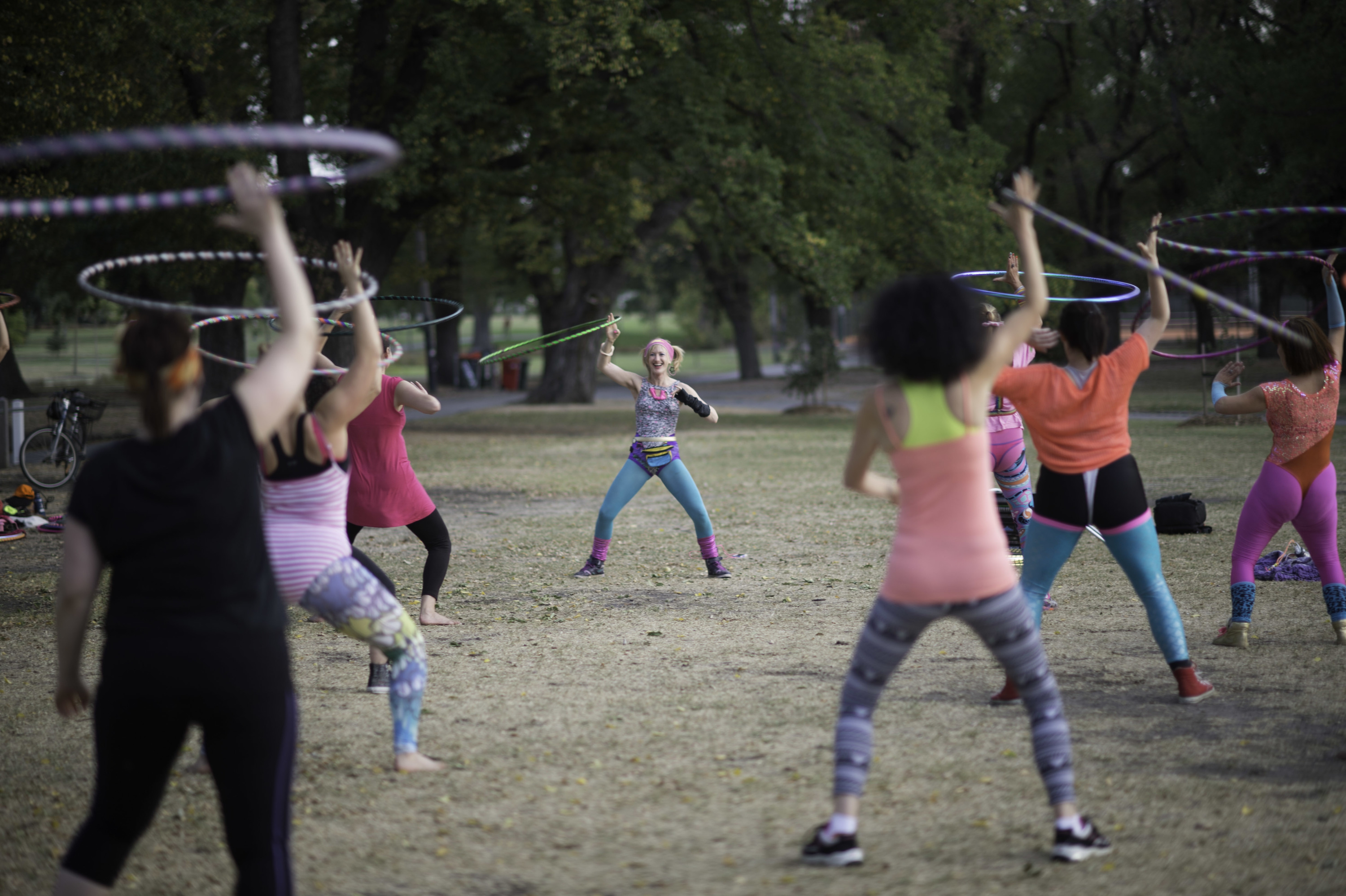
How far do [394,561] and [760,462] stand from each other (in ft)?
31.0

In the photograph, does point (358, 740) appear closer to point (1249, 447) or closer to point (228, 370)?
point (1249, 447)

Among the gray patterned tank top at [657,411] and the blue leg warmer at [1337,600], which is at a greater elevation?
the gray patterned tank top at [657,411]

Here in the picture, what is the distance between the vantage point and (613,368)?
33.9 ft

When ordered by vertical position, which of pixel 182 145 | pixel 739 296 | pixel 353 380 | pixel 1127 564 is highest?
pixel 739 296

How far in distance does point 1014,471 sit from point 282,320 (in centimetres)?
649

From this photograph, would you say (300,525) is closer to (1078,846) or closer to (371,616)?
(371,616)

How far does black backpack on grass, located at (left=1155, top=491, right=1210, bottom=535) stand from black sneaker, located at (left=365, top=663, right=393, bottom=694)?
7733mm

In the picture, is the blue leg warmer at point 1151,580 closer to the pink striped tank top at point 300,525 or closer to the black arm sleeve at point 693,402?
the pink striped tank top at point 300,525

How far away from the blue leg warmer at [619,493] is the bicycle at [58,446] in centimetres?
1089

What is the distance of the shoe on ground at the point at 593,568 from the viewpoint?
10.2 metres

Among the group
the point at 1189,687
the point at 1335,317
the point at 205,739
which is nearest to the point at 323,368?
the point at 205,739

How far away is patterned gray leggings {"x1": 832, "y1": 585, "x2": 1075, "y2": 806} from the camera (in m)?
4.04

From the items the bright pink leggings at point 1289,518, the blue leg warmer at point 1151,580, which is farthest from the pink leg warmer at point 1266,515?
the blue leg warmer at point 1151,580

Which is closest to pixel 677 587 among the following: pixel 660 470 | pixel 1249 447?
pixel 660 470
